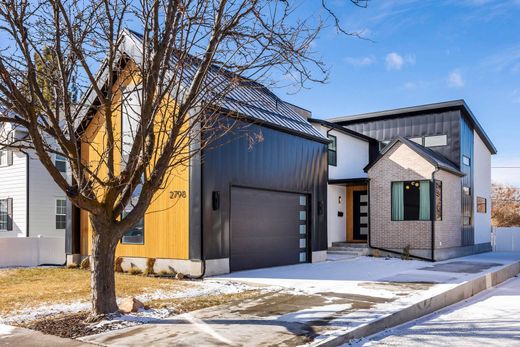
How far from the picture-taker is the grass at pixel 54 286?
863 centimetres

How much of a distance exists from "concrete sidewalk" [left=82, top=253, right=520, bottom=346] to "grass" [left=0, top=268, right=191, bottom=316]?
2.06 meters

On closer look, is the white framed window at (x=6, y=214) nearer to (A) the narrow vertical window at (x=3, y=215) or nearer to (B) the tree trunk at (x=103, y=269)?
(A) the narrow vertical window at (x=3, y=215)

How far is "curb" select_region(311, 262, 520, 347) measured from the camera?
6.27 meters

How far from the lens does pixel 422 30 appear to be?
36.3 feet

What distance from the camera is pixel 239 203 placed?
1302cm

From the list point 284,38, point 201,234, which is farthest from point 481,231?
point 284,38

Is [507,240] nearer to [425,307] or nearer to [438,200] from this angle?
[438,200]

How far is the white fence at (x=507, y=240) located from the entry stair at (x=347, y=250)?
1095cm

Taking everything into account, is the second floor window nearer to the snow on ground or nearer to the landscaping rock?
the snow on ground

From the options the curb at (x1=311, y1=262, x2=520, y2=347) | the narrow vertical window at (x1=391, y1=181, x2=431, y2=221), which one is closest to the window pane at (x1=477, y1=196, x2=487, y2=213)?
the narrow vertical window at (x1=391, y1=181, x2=431, y2=221)

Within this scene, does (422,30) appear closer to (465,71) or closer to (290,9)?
(290,9)

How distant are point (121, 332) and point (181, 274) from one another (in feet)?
18.2

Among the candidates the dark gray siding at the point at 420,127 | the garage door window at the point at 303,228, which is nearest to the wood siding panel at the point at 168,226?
the garage door window at the point at 303,228

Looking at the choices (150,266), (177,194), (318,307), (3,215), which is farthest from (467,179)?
(3,215)
